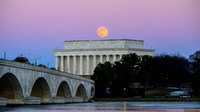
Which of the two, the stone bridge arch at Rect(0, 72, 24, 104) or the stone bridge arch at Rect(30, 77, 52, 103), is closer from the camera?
the stone bridge arch at Rect(0, 72, 24, 104)

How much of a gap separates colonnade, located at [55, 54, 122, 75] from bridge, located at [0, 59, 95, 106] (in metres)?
77.4

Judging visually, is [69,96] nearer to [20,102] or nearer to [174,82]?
[20,102]

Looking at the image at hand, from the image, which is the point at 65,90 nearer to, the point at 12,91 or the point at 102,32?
the point at 12,91

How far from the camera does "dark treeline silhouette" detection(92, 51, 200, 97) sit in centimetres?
13175

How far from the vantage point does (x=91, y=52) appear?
185125mm

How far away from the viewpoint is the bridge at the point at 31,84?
216ft

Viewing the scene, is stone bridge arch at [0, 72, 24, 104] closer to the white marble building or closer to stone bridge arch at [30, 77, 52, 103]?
stone bridge arch at [30, 77, 52, 103]

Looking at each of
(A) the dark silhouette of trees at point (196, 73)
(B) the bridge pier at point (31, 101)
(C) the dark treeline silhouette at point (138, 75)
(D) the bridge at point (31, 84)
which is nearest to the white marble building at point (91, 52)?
(C) the dark treeline silhouette at point (138, 75)

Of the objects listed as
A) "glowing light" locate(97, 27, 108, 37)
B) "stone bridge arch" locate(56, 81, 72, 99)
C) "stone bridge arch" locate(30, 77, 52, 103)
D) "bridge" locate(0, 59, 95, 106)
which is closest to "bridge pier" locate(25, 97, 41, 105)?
"bridge" locate(0, 59, 95, 106)

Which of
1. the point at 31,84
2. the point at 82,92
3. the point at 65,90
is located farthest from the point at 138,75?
the point at 31,84

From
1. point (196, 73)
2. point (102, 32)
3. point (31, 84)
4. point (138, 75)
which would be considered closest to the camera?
point (31, 84)

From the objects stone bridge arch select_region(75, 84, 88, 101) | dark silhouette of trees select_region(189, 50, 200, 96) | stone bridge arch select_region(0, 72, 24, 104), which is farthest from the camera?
dark silhouette of trees select_region(189, 50, 200, 96)

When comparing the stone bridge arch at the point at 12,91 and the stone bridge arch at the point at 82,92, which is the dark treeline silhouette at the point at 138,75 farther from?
the stone bridge arch at the point at 12,91

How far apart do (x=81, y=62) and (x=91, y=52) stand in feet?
20.2
